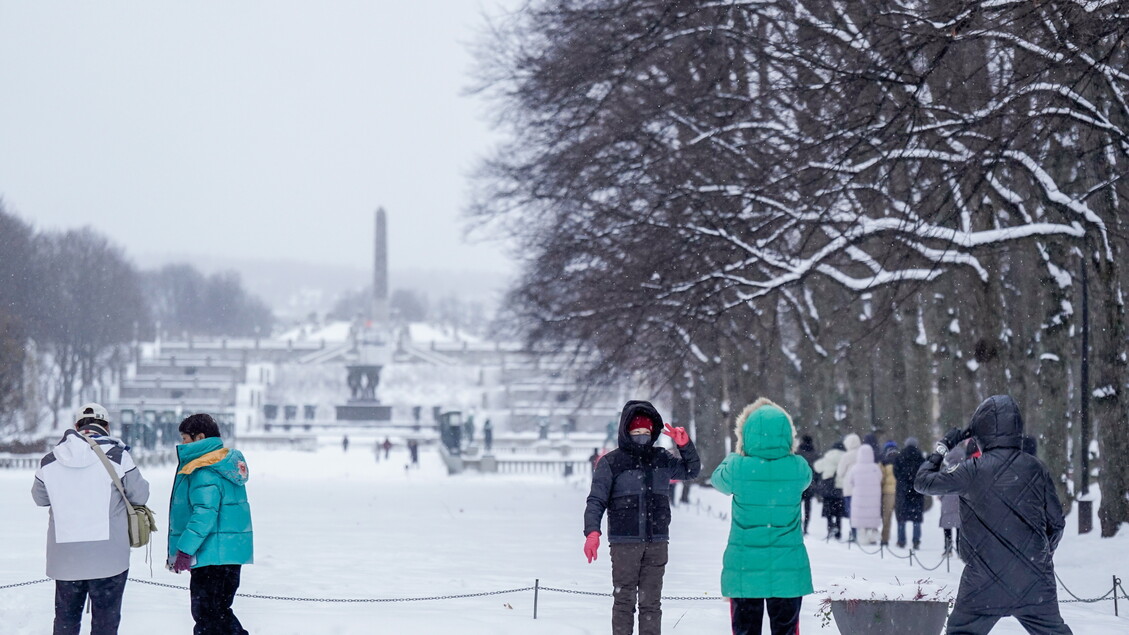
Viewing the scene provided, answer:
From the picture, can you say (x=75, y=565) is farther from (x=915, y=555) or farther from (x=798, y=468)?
(x=915, y=555)

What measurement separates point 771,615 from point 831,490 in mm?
12914

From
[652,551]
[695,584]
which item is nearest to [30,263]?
[695,584]

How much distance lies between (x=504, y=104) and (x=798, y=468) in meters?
20.4

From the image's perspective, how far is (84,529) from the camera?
27.0ft

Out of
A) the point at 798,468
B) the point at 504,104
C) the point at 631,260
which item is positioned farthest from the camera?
the point at 504,104

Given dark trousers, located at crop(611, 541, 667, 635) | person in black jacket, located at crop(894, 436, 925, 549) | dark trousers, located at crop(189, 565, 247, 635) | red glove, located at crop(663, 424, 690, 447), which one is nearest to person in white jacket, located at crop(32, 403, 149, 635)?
dark trousers, located at crop(189, 565, 247, 635)

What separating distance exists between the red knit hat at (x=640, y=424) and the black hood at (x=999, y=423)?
1.76 meters

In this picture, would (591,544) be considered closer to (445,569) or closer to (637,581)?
(637,581)

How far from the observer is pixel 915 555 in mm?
17266

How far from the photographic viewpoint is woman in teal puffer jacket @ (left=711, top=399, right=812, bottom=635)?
24.7ft

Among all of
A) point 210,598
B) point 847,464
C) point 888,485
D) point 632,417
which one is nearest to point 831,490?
point 847,464

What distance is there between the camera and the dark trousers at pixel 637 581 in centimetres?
809

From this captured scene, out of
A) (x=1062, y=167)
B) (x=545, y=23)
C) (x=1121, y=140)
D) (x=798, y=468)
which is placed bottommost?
(x=798, y=468)

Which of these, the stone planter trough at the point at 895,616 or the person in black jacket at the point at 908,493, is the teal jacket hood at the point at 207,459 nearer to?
the stone planter trough at the point at 895,616
